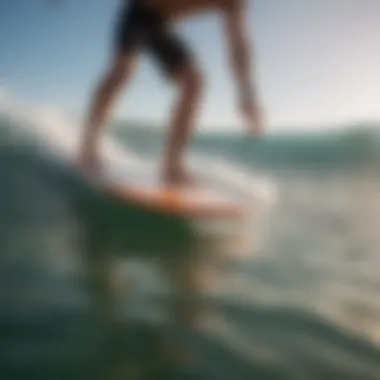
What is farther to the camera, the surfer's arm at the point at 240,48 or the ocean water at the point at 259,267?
the surfer's arm at the point at 240,48

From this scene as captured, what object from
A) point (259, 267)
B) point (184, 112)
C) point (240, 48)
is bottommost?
point (259, 267)

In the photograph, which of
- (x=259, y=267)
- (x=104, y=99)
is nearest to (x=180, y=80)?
(x=104, y=99)

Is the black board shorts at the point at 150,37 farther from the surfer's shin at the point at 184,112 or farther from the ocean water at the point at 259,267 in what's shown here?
the ocean water at the point at 259,267

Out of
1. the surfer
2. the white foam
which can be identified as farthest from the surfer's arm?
the white foam

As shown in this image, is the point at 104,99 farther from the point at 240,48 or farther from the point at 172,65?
the point at 240,48

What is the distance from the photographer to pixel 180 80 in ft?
4.66

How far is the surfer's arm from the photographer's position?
1.43 meters

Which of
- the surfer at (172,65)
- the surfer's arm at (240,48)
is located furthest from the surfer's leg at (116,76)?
the surfer's arm at (240,48)

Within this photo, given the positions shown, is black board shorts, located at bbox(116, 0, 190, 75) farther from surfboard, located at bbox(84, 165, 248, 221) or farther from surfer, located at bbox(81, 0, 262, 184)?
surfboard, located at bbox(84, 165, 248, 221)

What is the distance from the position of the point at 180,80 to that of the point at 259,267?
1.19ft

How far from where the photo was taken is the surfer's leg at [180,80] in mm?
1416

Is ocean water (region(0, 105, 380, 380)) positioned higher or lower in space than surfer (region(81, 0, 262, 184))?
lower

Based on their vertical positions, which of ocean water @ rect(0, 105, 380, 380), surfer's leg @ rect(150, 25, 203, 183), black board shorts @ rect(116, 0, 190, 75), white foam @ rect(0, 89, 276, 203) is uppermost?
black board shorts @ rect(116, 0, 190, 75)

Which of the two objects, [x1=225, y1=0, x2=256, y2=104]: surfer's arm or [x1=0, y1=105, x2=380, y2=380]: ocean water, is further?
[x1=225, y1=0, x2=256, y2=104]: surfer's arm
